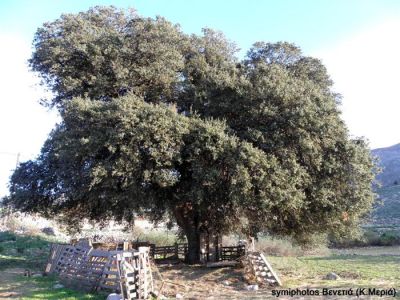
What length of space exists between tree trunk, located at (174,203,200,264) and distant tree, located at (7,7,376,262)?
0.07m

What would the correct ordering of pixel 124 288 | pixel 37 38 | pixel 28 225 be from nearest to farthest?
1. pixel 124 288
2. pixel 37 38
3. pixel 28 225

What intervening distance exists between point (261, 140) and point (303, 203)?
11.2 feet

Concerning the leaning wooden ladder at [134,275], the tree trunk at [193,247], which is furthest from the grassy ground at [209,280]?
the leaning wooden ladder at [134,275]

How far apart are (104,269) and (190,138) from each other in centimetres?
639

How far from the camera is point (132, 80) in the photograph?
2130cm

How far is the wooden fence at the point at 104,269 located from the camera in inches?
539

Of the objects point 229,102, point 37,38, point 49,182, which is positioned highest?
point 37,38

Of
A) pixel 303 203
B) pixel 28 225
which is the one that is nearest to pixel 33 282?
pixel 303 203

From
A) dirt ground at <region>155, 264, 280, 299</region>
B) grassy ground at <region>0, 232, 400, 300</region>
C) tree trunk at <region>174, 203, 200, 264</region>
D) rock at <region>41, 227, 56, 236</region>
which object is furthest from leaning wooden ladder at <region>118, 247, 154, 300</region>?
rock at <region>41, 227, 56, 236</region>

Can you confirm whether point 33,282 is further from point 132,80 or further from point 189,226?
point 132,80

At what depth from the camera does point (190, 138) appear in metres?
18.3

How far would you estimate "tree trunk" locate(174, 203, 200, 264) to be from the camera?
22.6 metres

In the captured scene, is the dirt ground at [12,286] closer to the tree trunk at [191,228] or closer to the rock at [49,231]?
the tree trunk at [191,228]

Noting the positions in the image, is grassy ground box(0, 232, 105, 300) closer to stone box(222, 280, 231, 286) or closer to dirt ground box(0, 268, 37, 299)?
dirt ground box(0, 268, 37, 299)
